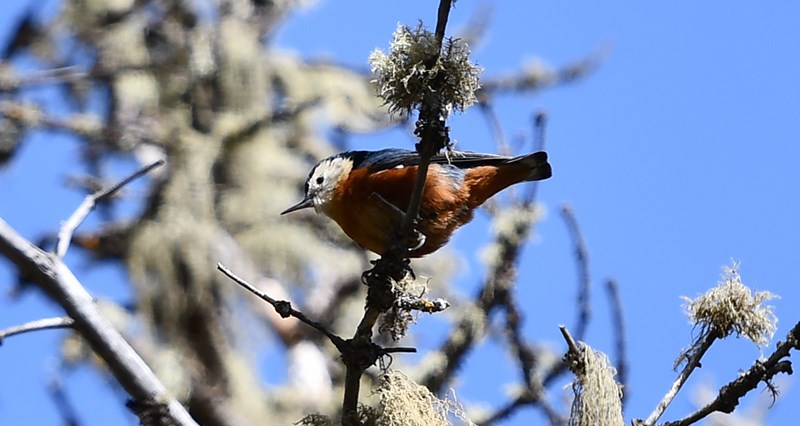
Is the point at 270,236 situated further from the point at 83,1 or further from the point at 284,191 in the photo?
the point at 83,1

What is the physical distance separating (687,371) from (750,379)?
116 mm

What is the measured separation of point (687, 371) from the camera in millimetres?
1923

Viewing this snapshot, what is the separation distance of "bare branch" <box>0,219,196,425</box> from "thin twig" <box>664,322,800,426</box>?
97cm

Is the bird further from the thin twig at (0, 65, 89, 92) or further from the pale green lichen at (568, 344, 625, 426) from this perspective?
the thin twig at (0, 65, 89, 92)

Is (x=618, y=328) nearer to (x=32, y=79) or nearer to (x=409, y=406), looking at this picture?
(x=409, y=406)

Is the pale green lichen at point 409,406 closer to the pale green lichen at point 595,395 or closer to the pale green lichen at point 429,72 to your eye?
the pale green lichen at point 595,395

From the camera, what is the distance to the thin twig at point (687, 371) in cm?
181

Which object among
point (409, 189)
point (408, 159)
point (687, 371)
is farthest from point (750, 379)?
point (408, 159)

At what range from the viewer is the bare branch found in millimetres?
1955

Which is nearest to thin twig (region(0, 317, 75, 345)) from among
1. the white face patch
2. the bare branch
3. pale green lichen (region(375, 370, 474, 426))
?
the bare branch

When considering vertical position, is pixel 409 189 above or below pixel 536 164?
below

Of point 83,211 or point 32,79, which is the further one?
point 32,79

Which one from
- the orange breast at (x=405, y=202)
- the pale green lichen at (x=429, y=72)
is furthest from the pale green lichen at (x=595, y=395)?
A: the orange breast at (x=405, y=202)

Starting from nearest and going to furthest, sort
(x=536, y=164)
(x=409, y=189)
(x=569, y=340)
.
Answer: (x=569, y=340)
(x=409, y=189)
(x=536, y=164)
